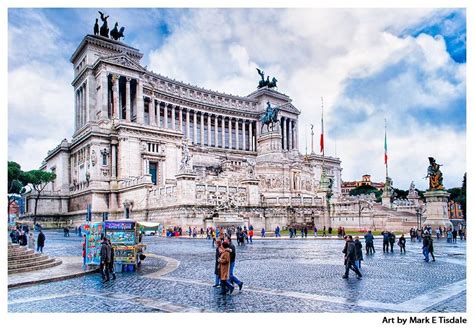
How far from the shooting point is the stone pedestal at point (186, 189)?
45250 millimetres

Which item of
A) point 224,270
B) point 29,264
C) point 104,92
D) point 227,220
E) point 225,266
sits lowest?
point 29,264

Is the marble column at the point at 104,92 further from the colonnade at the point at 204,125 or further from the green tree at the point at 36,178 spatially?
the green tree at the point at 36,178

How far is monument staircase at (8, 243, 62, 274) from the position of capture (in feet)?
57.7

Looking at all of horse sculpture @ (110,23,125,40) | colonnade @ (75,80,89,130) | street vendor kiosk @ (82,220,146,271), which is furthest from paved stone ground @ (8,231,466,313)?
horse sculpture @ (110,23,125,40)

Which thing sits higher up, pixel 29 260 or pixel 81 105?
pixel 81 105

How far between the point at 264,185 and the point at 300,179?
7022 millimetres

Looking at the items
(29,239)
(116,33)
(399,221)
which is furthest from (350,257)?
(116,33)

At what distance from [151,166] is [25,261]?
151 feet

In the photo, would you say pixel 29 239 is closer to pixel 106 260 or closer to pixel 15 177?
pixel 106 260

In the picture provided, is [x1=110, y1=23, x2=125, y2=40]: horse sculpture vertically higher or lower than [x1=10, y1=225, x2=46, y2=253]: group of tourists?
higher

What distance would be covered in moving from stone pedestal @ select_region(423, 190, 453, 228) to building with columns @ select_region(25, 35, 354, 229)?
16.1 m

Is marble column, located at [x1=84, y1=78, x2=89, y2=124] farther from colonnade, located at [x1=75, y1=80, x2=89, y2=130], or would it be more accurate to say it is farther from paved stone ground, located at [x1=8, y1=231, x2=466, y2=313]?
paved stone ground, located at [x1=8, y1=231, x2=466, y2=313]

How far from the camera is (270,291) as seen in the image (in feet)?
44.0

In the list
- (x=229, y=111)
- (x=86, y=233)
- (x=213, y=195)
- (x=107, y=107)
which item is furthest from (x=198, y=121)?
(x=86, y=233)
